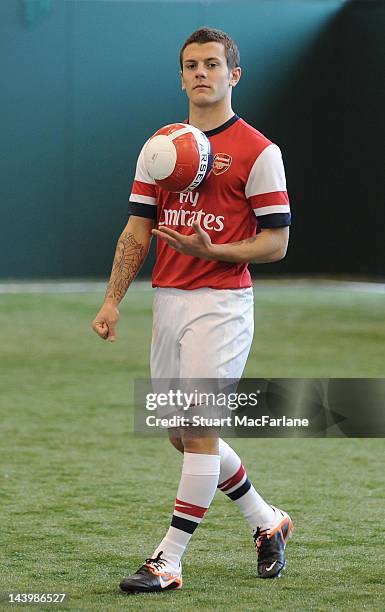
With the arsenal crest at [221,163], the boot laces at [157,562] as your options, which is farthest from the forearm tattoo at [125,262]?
the boot laces at [157,562]

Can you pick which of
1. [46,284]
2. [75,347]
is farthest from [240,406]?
[46,284]

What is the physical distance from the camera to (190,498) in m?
3.24

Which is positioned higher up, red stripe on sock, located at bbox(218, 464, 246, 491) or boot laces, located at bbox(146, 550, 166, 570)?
red stripe on sock, located at bbox(218, 464, 246, 491)

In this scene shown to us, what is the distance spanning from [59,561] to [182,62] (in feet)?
4.97

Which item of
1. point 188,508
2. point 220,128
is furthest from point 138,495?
point 220,128

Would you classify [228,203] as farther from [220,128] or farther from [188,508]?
[188,508]

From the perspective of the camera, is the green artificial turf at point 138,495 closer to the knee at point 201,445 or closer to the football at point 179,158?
the knee at point 201,445

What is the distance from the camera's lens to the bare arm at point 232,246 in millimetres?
3084

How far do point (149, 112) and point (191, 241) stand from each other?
12366 millimetres

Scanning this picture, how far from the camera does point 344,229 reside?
15.9 m

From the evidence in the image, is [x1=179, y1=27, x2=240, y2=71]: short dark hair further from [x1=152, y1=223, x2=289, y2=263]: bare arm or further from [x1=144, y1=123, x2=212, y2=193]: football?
[x1=152, y1=223, x2=289, y2=263]: bare arm

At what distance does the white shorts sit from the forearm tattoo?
12cm

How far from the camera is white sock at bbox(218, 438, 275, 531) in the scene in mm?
3422

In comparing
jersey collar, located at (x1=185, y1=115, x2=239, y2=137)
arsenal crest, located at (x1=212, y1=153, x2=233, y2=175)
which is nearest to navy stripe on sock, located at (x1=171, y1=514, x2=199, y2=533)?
arsenal crest, located at (x1=212, y1=153, x2=233, y2=175)
